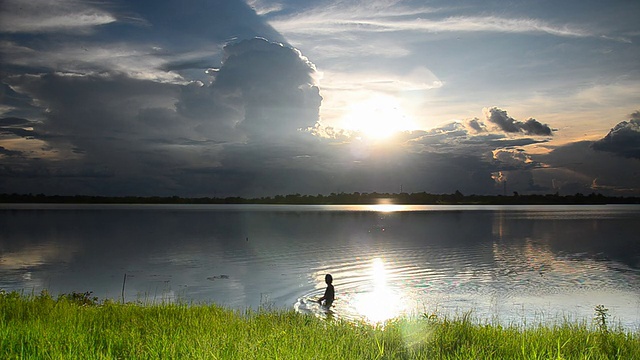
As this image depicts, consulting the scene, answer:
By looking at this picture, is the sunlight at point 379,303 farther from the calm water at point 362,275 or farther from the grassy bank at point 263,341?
the grassy bank at point 263,341

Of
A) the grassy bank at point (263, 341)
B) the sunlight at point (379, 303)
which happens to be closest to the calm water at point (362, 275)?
the sunlight at point (379, 303)

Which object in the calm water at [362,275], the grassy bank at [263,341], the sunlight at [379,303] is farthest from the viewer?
the calm water at [362,275]

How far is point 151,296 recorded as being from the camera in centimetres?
3122

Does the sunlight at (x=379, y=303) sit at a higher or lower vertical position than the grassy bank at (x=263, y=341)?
lower

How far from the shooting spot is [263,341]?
463 inches

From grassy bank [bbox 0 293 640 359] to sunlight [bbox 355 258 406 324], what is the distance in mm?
7747

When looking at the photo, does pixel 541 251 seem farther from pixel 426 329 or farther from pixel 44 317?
pixel 44 317

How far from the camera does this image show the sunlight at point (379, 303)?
25.1 m

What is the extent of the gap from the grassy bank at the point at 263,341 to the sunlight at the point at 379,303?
25.4ft

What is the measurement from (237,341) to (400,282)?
2647cm

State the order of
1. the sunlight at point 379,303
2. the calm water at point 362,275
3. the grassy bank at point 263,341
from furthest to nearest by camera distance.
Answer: the calm water at point 362,275
the sunlight at point 379,303
the grassy bank at point 263,341

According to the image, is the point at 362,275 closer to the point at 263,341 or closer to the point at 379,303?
the point at 379,303

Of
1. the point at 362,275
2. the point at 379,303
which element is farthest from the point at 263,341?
the point at 362,275

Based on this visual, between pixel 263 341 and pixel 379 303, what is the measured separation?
698 inches
